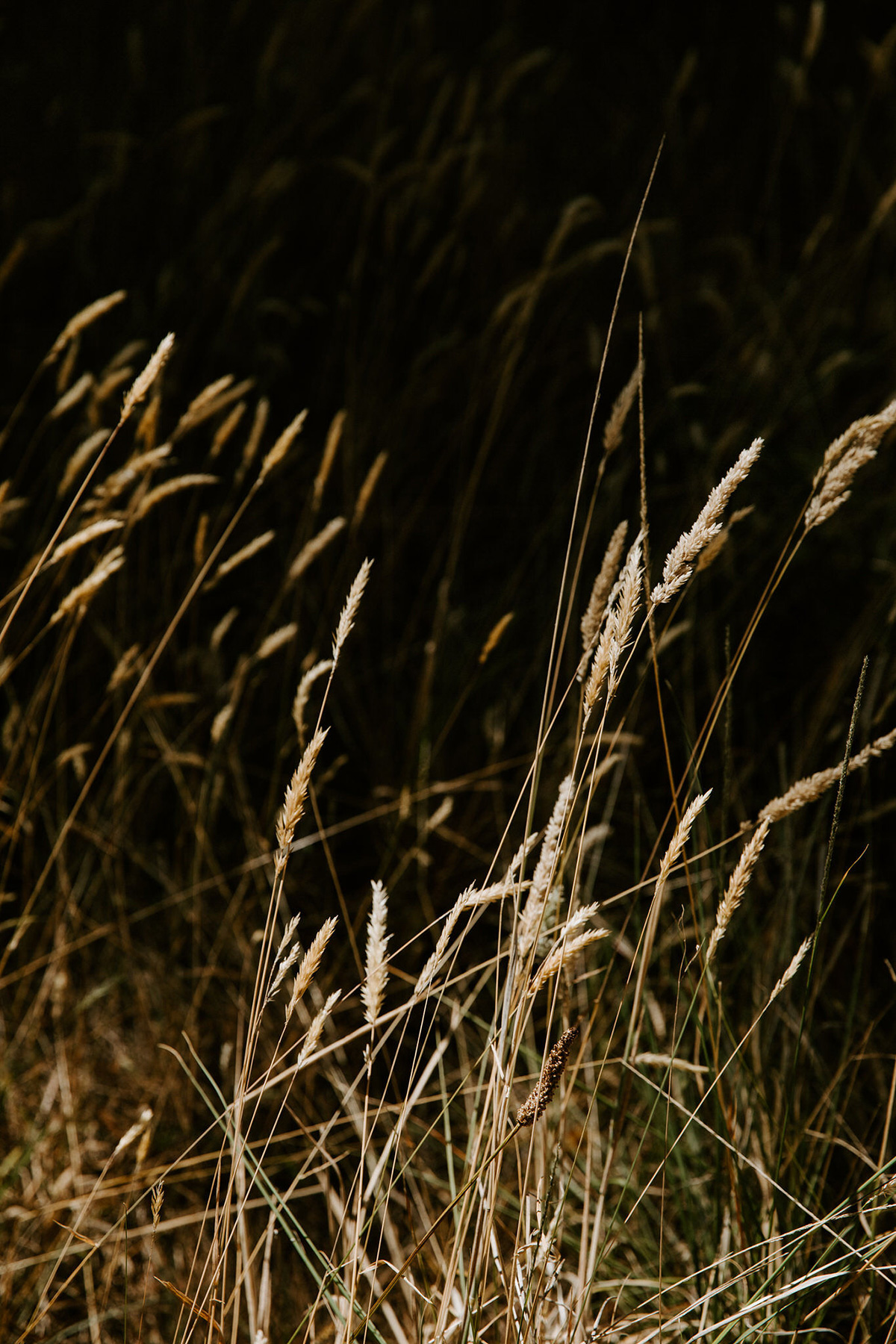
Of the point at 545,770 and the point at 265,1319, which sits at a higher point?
the point at 265,1319

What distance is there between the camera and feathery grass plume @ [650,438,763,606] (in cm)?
67

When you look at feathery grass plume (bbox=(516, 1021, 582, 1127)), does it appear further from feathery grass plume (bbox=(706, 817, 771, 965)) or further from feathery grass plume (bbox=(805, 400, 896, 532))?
feathery grass plume (bbox=(805, 400, 896, 532))

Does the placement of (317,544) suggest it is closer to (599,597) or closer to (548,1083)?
(599,597)

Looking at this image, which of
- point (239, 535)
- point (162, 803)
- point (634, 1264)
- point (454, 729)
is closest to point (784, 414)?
point (454, 729)

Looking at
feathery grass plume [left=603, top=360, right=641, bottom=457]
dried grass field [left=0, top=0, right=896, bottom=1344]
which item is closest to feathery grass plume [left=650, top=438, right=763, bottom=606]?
dried grass field [left=0, top=0, right=896, bottom=1344]

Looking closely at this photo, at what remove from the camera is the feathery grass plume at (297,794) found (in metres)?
0.68

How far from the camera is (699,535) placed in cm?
67

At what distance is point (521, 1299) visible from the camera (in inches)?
30.1

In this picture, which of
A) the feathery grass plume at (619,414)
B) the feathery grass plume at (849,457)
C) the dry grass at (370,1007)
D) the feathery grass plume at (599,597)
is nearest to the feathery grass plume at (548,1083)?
the dry grass at (370,1007)

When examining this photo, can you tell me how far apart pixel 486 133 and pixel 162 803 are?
200 centimetres

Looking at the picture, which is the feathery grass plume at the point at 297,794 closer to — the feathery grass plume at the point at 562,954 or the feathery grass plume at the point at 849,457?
the feathery grass plume at the point at 562,954

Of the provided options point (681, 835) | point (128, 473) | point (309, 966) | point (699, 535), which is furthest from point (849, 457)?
point (128, 473)

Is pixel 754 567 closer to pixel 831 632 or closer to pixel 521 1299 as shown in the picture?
pixel 831 632

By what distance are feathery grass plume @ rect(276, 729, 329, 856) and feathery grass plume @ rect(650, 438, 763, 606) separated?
25 cm
